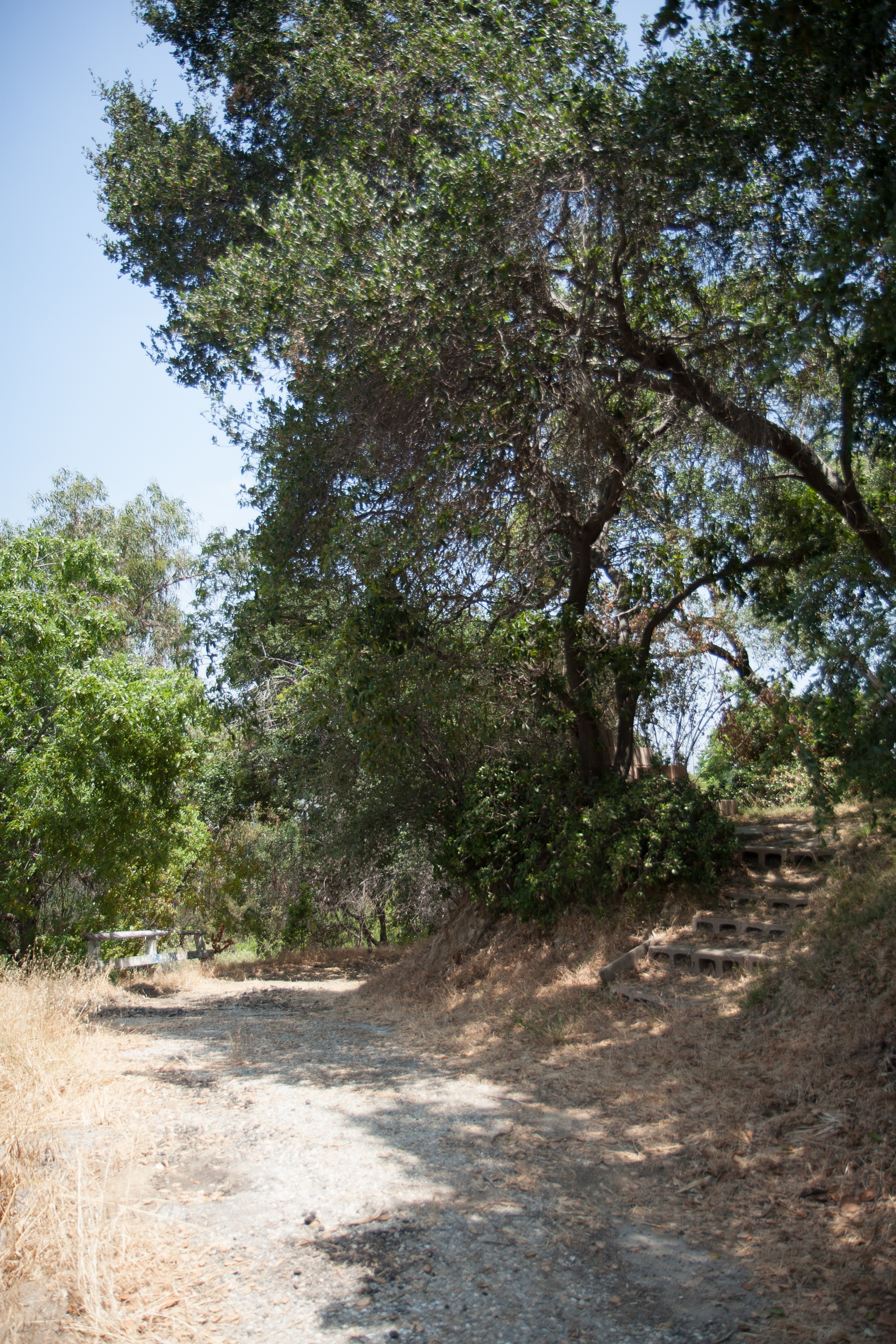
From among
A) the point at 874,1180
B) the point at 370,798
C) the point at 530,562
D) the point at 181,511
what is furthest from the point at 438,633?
the point at 181,511

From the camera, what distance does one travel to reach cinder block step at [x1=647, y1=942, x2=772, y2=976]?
24.8ft

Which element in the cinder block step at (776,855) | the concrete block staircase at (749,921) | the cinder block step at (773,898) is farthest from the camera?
the cinder block step at (776,855)

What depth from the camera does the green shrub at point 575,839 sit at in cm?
955

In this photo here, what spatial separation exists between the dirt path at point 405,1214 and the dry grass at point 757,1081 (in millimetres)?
189

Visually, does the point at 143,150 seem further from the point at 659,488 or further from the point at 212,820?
the point at 212,820

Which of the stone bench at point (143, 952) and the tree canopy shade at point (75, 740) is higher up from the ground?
the tree canopy shade at point (75, 740)

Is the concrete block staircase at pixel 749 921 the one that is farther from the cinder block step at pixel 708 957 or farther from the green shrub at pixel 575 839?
the green shrub at pixel 575 839

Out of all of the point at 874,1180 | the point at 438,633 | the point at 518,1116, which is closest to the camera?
the point at 874,1180

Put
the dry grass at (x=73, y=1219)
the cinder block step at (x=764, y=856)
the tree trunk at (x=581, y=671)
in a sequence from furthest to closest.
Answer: the tree trunk at (x=581, y=671), the cinder block step at (x=764, y=856), the dry grass at (x=73, y=1219)

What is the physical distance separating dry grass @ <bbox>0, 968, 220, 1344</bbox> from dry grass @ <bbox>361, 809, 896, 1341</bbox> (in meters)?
2.01

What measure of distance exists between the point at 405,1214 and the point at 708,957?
475 cm

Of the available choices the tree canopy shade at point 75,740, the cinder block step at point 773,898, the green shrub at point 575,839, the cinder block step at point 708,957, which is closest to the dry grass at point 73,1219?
the tree canopy shade at point 75,740

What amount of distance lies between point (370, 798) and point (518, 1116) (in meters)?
6.68

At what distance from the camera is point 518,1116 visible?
5.85m
